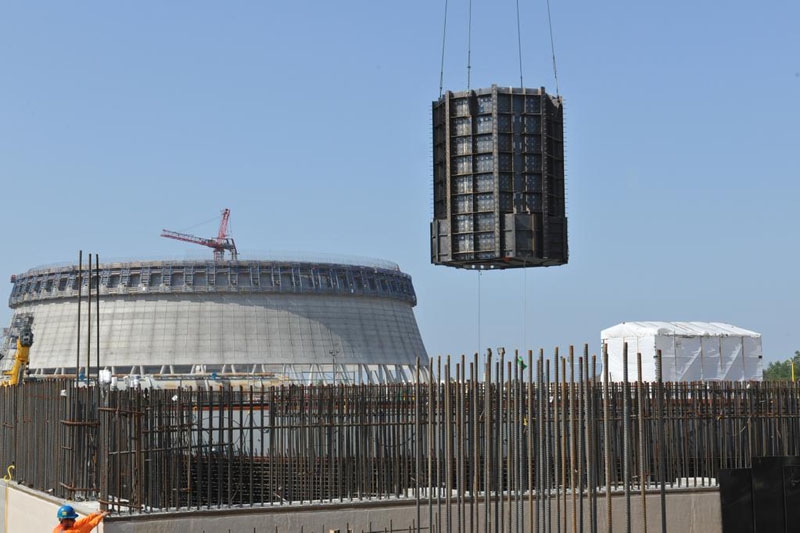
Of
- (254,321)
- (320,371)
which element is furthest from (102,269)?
(320,371)

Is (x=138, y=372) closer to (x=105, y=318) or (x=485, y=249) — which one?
(x=105, y=318)

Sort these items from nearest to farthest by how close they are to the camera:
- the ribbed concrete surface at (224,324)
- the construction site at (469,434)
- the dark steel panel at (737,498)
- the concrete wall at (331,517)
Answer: the construction site at (469,434) < the dark steel panel at (737,498) < the concrete wall at (331,517) < the ribbed concrete surface at (224,324)

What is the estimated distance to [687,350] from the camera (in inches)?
1671

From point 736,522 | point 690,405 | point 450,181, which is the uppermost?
point 450,181

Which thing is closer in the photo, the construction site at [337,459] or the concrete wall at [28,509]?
the construction site at [337,459]

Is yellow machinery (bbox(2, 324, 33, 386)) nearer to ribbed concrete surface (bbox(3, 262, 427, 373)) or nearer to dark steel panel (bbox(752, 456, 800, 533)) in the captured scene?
dark steel panel (bbox(752, 456, 800, 533))

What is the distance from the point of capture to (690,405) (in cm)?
2359

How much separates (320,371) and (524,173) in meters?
47.2

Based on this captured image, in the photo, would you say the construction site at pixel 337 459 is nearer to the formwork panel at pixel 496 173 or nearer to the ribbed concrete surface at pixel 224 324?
the formwork panel at pixel 496 173

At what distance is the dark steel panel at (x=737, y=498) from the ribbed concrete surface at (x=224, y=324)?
191ft

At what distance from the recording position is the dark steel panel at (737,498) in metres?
18.0

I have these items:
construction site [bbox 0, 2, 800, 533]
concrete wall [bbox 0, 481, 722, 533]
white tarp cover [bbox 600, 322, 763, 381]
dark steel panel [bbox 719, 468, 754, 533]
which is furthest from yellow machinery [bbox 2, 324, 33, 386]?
dark steel panel [bbox 719, 468, 754, 533]

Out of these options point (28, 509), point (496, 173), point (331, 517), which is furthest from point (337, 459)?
point (496, 173)

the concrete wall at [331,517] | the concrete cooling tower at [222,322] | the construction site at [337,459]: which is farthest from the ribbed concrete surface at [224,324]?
the concrete wall at [331,517]
